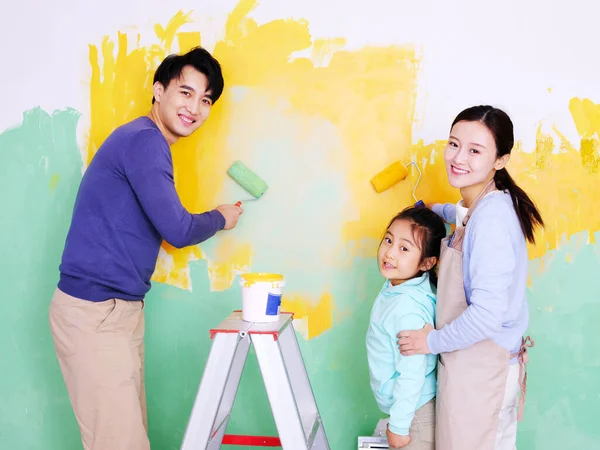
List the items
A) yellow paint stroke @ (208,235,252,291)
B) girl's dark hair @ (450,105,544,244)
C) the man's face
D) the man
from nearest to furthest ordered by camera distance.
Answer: girl's dark hair @ (450,105,544,244)
the man
the man's face
yellow paint stroke @ (208,235,252,291)

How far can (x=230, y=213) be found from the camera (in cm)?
Answer: 197

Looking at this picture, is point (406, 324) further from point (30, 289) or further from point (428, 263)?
point (30, 289)

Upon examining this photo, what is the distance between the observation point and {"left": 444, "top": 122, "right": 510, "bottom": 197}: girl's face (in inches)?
60.7

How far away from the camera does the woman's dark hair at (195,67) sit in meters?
1.85

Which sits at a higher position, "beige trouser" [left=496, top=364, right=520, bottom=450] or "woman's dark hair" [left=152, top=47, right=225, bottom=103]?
"woman's dark hair" [left=152, top=47, right=225, bottom=103]

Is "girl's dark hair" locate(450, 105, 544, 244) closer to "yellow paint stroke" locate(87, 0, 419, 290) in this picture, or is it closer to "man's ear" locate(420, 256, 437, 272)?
"man's ear" locate(420, 256, 437, 272)

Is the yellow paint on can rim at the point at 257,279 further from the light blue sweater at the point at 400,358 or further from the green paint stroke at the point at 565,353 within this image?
the green paint stroke at the point at 565,353

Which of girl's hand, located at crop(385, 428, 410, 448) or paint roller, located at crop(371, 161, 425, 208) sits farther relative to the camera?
paint roller, located at crop(371, 161, 425, 208)

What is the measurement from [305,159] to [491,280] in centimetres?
82

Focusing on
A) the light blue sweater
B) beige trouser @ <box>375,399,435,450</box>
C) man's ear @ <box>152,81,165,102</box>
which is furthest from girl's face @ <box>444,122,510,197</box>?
man's ear @ <box>152,81,165,102</box>

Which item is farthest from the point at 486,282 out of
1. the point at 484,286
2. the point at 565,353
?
the point at 565,353

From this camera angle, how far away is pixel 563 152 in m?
1.92

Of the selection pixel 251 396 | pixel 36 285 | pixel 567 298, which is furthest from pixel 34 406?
pixel 567 298

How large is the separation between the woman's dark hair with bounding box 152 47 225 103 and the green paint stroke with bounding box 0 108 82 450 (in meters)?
0.57
